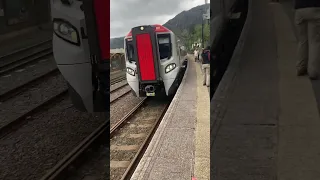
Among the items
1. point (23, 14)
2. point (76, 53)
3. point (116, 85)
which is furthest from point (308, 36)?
point (23, 14)

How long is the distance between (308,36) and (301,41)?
0.02 m

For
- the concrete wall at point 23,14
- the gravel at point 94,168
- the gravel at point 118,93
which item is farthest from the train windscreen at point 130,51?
the gravel at point 94,168

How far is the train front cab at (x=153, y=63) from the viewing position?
42.6 inches

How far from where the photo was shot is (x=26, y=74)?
1.24 m

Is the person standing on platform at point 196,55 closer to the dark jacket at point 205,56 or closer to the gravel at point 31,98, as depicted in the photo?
the dark jacket at point 205,56

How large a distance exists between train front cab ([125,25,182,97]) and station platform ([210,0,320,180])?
258mm

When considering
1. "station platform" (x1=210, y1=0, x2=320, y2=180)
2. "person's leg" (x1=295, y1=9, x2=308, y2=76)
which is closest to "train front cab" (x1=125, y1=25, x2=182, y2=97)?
"station platform" (x1=210, y1=0, x2=320, y2=180)

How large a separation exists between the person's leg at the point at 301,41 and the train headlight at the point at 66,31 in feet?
2.45

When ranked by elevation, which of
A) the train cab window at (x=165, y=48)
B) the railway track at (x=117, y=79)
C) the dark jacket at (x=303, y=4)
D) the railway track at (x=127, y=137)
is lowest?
the railway track at (x=127, y=137)

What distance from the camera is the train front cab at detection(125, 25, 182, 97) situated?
1082 mm

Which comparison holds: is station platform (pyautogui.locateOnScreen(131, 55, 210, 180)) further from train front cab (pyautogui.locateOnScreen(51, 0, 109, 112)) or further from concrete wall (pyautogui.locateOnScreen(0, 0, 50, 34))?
concrete wall (pyautogui.locateOnScreen(0, 0, 50, 34))

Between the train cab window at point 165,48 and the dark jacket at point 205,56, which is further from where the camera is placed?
the train cab window at point 165,48

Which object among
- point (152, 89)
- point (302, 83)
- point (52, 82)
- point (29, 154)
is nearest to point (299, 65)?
point (302, 83)

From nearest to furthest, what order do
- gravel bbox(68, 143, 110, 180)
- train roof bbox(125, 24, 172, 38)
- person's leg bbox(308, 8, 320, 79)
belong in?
person's leg bbox(308, 8, 320, 79) → train roof bbox(125, 24, 172, 38) → gravel bbox(68, 143, 110, 180)
